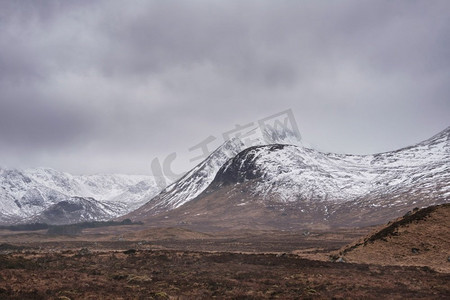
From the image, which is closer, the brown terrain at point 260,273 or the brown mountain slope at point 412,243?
the brown terrain at point 260,273

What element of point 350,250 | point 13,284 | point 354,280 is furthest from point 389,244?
point 13,284

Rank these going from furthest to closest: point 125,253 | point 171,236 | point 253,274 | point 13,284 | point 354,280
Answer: point 171,236 → point 125,253 → point 253,274 → point 354,280 → point 13,284

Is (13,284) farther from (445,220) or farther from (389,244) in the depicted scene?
(445,220)

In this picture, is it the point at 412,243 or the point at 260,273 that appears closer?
the point at 260,273

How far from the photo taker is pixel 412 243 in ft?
152

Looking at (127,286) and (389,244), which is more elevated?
(127,286)

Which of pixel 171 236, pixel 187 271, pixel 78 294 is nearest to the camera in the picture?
pixel 78 294

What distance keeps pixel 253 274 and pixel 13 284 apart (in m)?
22.7

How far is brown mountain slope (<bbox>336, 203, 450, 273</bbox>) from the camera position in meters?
43.6

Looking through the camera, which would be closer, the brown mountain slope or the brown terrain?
the brown terrain

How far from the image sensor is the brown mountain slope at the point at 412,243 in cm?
4356

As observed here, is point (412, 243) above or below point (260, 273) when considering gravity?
below

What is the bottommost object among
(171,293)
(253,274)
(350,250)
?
(350,250)

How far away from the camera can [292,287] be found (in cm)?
3203
